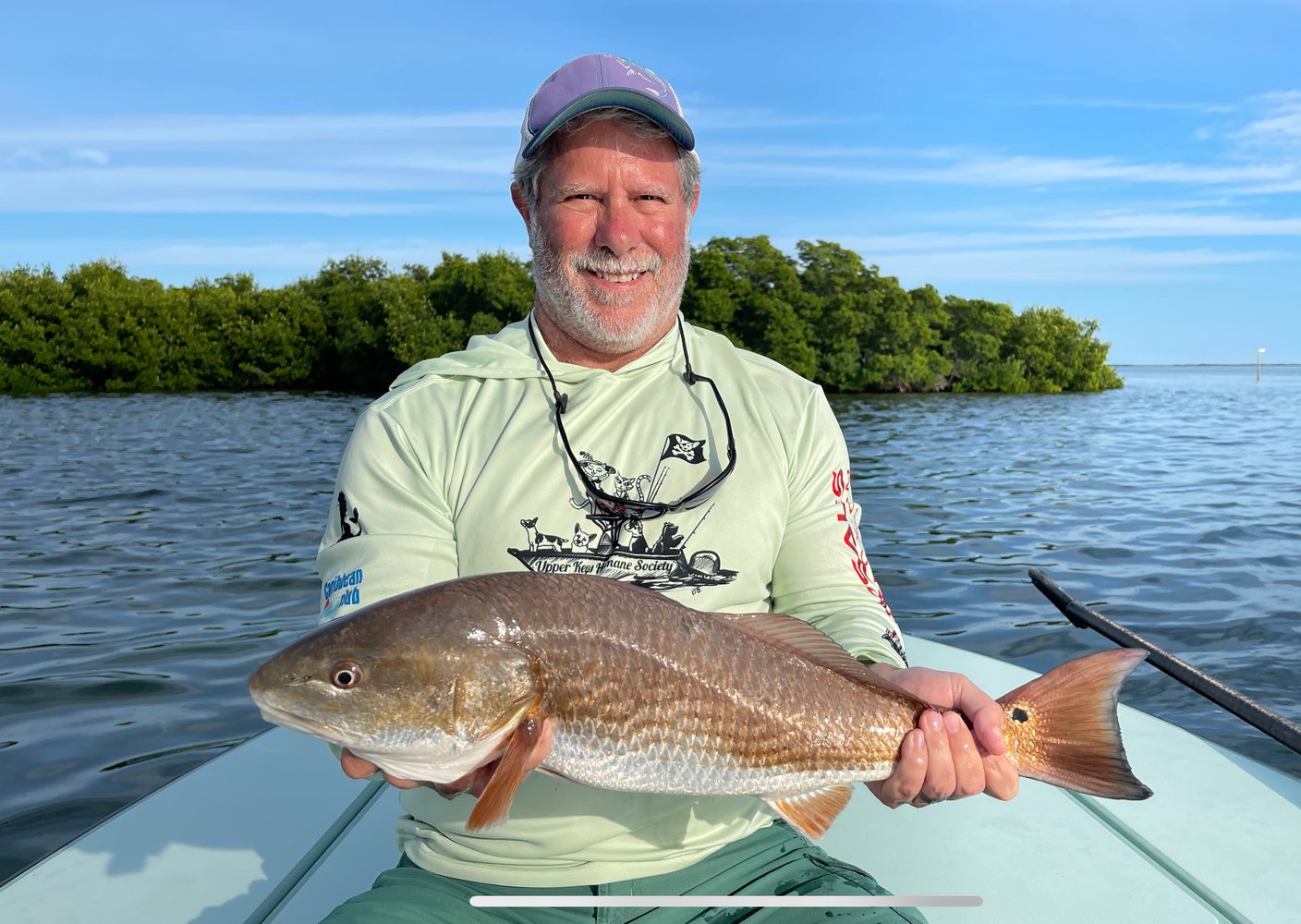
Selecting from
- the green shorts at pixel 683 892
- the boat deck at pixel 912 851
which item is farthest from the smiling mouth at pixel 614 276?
the boat deck at pixel 912 851

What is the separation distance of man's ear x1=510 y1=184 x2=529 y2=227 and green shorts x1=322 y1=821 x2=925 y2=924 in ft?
6.81

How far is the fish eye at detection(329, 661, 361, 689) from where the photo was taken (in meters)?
2.30

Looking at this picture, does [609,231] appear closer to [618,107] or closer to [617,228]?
[617,228]

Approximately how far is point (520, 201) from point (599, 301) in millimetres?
571

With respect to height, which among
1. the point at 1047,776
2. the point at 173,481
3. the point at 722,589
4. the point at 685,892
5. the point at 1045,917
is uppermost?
the point at 722,589

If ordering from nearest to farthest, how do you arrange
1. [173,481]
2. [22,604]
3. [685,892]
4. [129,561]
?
[685,892]
[22,604]
[129,561]
[173,481]

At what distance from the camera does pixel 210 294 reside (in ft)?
244

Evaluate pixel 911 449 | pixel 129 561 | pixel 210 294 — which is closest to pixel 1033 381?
pixel 911 449

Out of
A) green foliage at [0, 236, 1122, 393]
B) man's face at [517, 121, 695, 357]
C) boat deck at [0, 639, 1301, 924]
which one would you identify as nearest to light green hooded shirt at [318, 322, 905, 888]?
man's face at [517, 121, 695, 357]

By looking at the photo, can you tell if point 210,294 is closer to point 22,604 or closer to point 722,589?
point 22,604

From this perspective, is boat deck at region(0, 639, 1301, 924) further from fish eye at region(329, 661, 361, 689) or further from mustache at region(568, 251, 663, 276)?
mustache at region(568, 251, 663, 276)

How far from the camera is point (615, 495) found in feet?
9.82

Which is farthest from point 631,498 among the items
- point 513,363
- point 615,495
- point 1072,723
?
point 1072,723

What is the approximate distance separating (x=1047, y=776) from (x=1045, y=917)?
1.09 m
